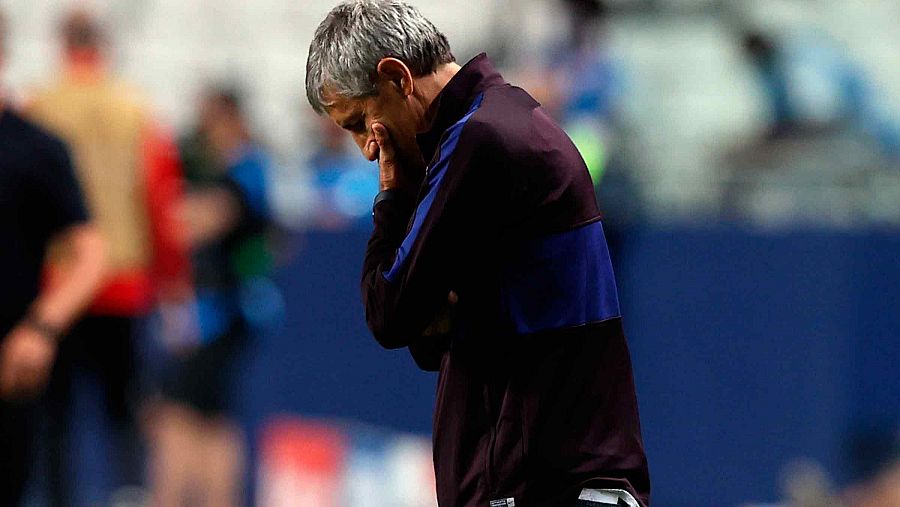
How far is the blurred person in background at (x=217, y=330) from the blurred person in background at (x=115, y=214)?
0.59 ft

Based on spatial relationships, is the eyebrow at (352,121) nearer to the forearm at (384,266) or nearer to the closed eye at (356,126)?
the closed eye at (356,126)

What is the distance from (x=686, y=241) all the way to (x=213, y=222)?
243 centimetres

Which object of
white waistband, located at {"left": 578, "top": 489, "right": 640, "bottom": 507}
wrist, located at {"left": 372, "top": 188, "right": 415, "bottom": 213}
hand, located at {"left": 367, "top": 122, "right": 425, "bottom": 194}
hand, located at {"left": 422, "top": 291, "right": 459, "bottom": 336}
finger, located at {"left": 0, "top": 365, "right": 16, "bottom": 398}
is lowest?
finger, located at {"left": 0, "top": 365, "right": 16, "bottom": 398}

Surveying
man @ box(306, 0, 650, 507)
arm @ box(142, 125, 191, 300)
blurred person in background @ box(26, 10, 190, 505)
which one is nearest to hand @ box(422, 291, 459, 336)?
man @ box(306, 0, 650, 507)

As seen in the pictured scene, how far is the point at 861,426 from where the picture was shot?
8172 mm

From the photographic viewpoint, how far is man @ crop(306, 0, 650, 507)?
9.96ft

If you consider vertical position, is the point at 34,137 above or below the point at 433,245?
above

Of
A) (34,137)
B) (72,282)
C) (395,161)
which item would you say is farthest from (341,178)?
(395,161)

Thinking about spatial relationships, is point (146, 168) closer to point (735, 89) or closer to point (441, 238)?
point (735, 89)

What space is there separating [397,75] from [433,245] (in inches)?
13.3

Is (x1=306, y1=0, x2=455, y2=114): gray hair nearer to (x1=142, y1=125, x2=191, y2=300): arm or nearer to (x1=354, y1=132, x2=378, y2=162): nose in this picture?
(x1=354, y1=132, x2=378, y2=162): nose

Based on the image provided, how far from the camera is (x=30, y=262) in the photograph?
19.7 ft

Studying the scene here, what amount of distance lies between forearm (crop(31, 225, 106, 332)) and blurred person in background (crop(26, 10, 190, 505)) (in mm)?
2062

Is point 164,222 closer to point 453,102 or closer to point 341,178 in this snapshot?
point 341,178
